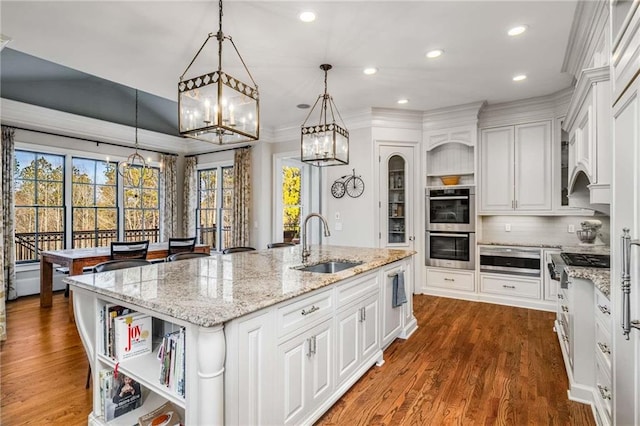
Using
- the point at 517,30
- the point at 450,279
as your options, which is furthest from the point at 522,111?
the point at 450,279

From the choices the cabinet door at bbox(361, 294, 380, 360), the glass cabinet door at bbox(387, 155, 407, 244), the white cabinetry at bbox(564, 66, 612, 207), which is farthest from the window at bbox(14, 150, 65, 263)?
the white cabinetry at bbox(564, 66, 612, 207)

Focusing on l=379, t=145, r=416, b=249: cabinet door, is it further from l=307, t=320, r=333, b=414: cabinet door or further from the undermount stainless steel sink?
l=307, t=320, r=333, b=414: cabinet door

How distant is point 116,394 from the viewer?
1.94 m

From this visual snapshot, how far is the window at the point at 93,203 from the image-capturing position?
19.5 feet

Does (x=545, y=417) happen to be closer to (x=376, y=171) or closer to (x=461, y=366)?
(x=461, y=366)

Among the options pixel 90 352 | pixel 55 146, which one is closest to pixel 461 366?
pixel 90 352

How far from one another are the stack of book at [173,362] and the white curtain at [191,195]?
5.96 metres

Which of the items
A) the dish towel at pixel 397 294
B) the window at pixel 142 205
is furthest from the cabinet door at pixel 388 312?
the window at pixel 142 205

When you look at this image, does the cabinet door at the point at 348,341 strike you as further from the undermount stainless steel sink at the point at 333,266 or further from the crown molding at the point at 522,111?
the crown molding at the point at 522,111

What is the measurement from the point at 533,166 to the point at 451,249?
167 cm

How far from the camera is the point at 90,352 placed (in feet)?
6.66

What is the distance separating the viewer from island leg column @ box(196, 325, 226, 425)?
1.40 meters

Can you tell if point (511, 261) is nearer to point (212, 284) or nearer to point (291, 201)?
point (291, 201)

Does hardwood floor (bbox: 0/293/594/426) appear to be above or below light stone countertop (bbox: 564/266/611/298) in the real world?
below
